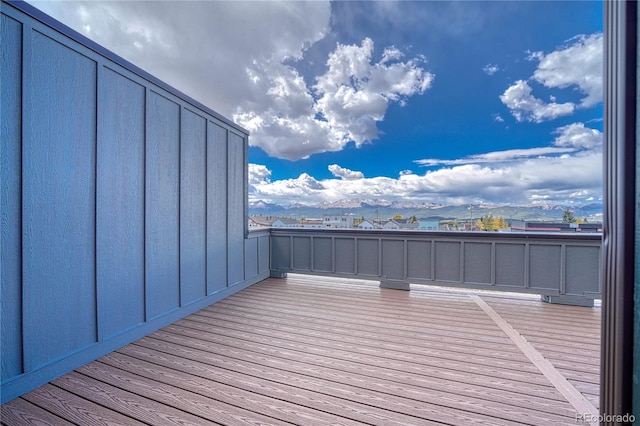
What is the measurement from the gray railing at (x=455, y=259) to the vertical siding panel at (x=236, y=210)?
813 millimetres

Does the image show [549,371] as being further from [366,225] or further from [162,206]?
[162,206]

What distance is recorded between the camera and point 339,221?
15.1 ft

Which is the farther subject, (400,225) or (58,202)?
(400,225)

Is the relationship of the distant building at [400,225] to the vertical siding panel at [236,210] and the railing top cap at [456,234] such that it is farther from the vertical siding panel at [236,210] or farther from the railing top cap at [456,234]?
the vertical siding panel at [236,210]

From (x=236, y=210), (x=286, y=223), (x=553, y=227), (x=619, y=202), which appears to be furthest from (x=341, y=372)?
(x=553, y=227)

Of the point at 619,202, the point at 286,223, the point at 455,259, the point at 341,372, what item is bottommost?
the point at 341,372

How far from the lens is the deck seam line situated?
4.99 feet

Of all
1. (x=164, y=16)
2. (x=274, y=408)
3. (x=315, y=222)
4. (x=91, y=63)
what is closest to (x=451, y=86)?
(x=315, y=222)

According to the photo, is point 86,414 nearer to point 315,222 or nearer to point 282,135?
point 315,222

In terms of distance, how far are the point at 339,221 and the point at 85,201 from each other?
337 centimetres

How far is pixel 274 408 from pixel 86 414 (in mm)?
1060

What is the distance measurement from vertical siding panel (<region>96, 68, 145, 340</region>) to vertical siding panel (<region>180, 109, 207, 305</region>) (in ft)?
1.68

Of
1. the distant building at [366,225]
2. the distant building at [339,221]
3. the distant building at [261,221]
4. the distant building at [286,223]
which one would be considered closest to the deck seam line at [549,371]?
the distant building at [366,225]

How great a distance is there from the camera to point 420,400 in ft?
5.25
